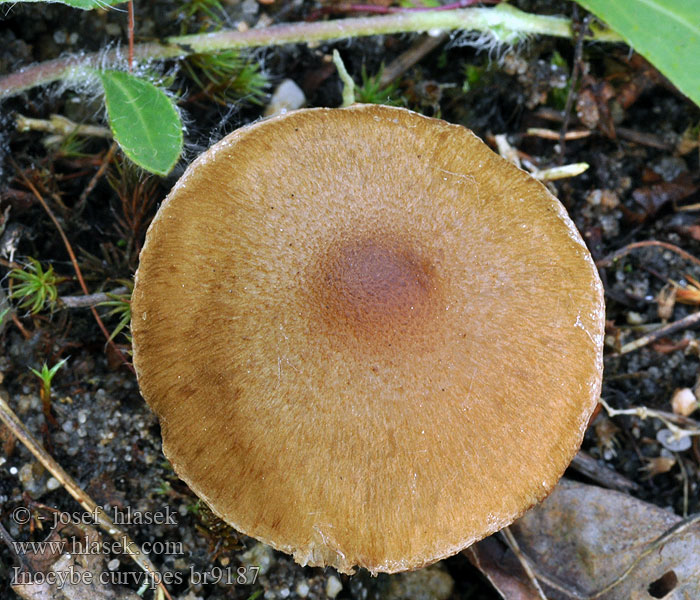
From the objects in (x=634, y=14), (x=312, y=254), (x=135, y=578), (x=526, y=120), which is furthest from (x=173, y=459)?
(x=634, y=14)

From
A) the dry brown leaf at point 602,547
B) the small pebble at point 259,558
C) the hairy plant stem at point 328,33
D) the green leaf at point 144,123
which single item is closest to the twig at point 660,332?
the dry brown leaf at point 602,547

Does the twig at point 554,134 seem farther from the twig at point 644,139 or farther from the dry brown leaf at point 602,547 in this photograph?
the dry brown leaf at point 602,547

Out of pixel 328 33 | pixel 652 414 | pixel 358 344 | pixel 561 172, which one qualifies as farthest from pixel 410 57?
pixel 652 414

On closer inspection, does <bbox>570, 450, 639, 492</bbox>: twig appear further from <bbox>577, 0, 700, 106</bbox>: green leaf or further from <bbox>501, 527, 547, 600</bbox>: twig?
<bbox>577, 0, 700, 106</bbox>: green leaf

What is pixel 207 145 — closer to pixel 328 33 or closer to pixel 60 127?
pixel 60 127

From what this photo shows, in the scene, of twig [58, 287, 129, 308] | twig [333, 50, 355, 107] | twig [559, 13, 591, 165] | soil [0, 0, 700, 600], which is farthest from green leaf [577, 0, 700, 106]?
twig [58, 287, 129, 308]

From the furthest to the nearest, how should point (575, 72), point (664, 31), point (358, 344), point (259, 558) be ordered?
1. point (575, 72)
2. point (664, 31)
3. point (259, 558)
4. point (358, 344)
